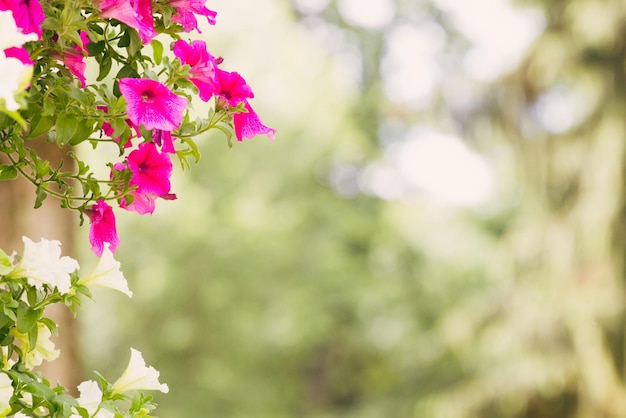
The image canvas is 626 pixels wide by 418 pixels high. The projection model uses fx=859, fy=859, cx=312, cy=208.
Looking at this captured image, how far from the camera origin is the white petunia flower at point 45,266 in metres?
0.88

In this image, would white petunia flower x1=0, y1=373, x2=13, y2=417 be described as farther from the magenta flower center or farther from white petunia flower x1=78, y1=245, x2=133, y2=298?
the magenta flower center

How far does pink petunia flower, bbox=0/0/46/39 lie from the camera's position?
2.66 feet

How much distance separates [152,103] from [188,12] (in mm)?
177

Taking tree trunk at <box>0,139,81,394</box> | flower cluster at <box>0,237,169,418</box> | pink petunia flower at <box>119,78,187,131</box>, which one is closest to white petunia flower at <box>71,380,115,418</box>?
flower cluster at <box>0,237,169,418</box>

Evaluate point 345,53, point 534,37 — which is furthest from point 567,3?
point 345,53

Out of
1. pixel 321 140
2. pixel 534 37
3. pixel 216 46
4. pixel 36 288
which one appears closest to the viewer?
pixel 36 288

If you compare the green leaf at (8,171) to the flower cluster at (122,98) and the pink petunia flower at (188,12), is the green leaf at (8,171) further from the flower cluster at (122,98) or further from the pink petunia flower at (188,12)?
the pink petunia flower at (188,12)

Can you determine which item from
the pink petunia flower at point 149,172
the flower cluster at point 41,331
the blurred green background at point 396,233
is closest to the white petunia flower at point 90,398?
the flower cluster at point 41,331

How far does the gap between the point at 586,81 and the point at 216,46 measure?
138 inches

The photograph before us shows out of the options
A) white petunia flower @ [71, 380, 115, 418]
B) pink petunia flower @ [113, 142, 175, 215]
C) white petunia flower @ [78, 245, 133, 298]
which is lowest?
white petunia flower @ [71, 380, 115, 418]

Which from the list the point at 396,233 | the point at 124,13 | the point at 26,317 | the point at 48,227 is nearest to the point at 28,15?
the point at 124,13

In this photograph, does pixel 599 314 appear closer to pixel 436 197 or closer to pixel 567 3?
pixel 567 3

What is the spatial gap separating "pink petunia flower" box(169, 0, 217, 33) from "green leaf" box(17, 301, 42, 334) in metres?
0.36

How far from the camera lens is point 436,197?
1147cm
